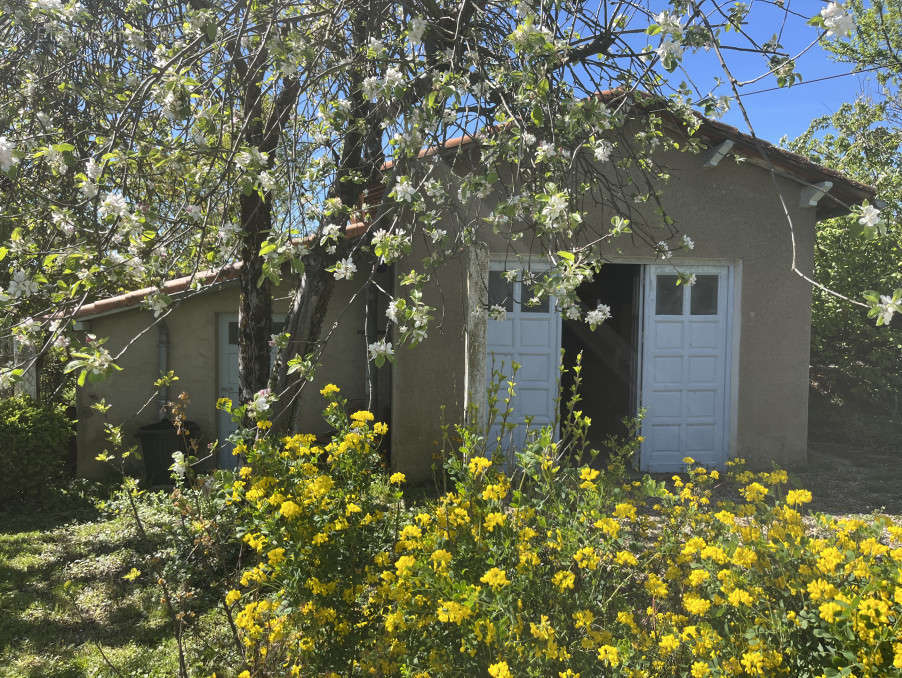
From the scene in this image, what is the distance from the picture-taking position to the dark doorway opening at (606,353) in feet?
31.1

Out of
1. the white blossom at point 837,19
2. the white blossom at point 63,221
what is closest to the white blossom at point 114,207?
the white blossom at point 63,221

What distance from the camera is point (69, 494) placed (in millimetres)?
6594

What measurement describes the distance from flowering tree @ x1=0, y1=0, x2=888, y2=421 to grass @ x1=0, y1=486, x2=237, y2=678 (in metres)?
1.55

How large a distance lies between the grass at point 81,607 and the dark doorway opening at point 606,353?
19.5ft

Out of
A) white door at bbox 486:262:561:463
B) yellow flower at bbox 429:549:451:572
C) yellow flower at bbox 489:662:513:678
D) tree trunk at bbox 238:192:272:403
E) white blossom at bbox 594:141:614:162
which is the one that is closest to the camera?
yellow flower at bbox 489:662:513:678

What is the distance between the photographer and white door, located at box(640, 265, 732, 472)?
7.41 meters

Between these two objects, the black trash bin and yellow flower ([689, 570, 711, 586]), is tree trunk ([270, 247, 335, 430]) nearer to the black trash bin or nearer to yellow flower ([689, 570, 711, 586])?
yellow flower ([689, 570, 711, 586])

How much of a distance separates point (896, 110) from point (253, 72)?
16.3 meters

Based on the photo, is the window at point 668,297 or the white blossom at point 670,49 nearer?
the white blossom at point 670,49

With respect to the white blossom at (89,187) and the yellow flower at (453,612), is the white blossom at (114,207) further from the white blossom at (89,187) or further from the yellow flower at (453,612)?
the yellow flower at (453,612)

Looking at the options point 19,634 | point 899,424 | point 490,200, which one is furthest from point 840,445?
point 19,634

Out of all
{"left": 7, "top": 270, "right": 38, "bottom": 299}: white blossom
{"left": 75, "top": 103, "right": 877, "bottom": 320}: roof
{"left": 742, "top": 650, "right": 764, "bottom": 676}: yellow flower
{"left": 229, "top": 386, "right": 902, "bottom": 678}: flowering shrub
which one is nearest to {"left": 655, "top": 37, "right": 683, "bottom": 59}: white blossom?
{"left": 229, "top": 386, "right": 902, "bottom": 678}: flowering shrub

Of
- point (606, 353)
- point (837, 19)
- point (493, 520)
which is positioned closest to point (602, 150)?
point (837, 19)

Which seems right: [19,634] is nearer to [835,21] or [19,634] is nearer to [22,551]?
[22,551]
